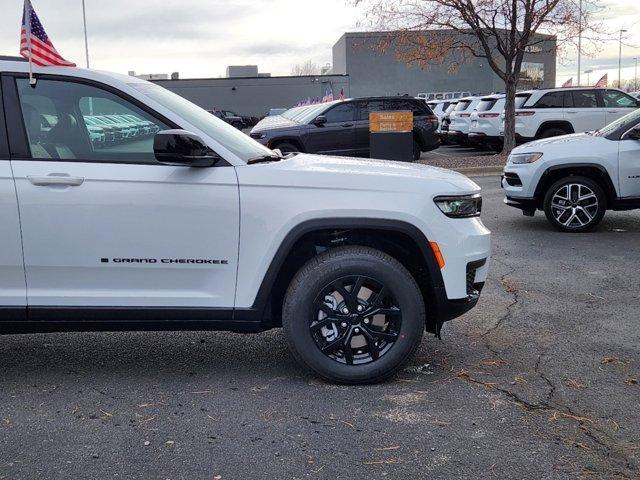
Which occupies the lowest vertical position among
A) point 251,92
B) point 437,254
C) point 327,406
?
point 327,406

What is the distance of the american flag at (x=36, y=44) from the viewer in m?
3.91

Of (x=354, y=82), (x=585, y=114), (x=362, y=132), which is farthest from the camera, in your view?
(x=354, y=82)

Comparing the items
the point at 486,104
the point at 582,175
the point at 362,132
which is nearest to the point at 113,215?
the point at 582,175

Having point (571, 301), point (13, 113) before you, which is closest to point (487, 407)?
point (571, 301)

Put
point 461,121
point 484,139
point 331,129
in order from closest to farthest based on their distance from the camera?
point 331,129 < point 484,139 < point 461,121

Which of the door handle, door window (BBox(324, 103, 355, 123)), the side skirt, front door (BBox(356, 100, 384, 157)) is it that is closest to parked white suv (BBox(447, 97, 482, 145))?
front door (BBox(356, 100, 384, 157))

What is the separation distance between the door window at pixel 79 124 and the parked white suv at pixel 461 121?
1744cm

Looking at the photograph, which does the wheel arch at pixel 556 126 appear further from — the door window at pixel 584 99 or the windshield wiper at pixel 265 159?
the windshield wiper at pixel 265 159

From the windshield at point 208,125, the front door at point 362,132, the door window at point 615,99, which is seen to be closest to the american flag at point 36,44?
the windshield at point 208,125

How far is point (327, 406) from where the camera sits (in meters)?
3.78

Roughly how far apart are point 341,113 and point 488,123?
4969 millimetres

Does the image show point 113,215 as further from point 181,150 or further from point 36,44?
point 36,44

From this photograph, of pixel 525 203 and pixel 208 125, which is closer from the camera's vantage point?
pixel 208 125

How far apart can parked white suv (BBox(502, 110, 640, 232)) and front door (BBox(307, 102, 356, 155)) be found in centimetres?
808
